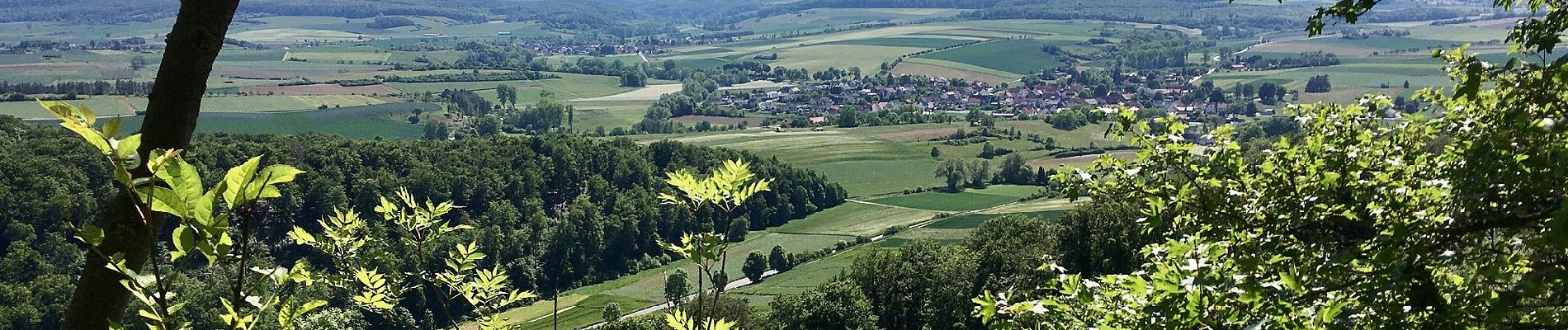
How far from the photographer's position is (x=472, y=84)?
156 meters

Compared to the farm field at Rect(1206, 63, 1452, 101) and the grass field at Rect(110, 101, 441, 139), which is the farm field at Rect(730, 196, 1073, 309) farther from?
the farm field at Rect(1206, 63, 1452, 101)

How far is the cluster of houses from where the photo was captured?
138875 mm

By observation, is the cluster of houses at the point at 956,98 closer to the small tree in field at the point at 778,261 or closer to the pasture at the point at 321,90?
the pasture at the point at 321,90

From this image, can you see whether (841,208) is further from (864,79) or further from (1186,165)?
(864,79)

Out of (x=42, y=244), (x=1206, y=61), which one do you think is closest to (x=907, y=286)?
(x=42, y=244)

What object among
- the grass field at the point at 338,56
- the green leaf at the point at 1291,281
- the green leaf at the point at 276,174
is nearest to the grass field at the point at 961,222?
the green leaf at the point at 1291,281

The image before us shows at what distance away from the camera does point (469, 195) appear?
268 ft

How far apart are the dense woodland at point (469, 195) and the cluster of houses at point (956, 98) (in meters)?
46.5

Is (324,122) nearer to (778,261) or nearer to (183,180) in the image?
(778,261)

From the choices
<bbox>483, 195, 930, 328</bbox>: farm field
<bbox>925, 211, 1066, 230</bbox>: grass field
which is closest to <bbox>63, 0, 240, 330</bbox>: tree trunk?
<bbox>483, 195, 930, 328</bbox>: farm field

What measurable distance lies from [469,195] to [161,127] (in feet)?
268

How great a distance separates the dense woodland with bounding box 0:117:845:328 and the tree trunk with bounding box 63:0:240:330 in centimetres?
5474

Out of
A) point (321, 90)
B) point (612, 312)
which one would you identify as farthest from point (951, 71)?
point (612, 312)

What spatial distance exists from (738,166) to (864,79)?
167 m
